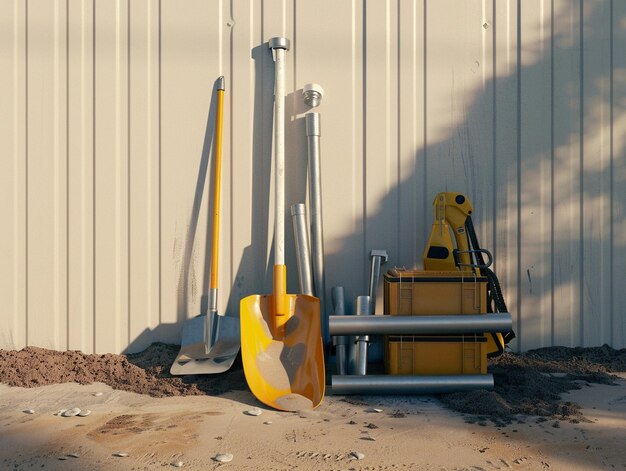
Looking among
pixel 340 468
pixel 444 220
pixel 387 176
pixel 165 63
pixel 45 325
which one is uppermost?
pixel 165 63

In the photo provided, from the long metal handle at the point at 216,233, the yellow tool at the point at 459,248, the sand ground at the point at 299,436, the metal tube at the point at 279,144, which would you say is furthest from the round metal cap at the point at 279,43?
the sand ground at the point at 299,436

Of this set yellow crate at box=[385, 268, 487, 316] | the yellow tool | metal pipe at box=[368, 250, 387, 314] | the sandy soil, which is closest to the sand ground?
the sandy soil

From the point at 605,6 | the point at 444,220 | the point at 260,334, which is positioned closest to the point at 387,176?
the point at 444,220

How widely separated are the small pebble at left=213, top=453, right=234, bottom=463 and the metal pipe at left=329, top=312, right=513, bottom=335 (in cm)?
116

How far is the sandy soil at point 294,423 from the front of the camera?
2414 mm

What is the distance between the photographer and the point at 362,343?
3598 millimetres

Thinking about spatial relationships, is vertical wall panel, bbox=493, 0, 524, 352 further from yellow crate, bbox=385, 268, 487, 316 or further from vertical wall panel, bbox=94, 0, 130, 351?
vertical wall panel, bbox=94, 0, 130, 351

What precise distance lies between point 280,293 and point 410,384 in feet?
2.91

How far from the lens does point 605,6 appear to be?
4.14m

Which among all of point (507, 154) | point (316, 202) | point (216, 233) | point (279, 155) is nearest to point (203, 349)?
point (216, 233)

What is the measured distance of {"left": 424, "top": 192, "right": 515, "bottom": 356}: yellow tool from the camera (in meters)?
3.67

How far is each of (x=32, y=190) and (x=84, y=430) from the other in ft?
6.28

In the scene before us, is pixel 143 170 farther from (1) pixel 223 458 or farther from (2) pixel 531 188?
(2) pixel 531 188

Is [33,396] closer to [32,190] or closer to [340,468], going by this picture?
[32,190]
